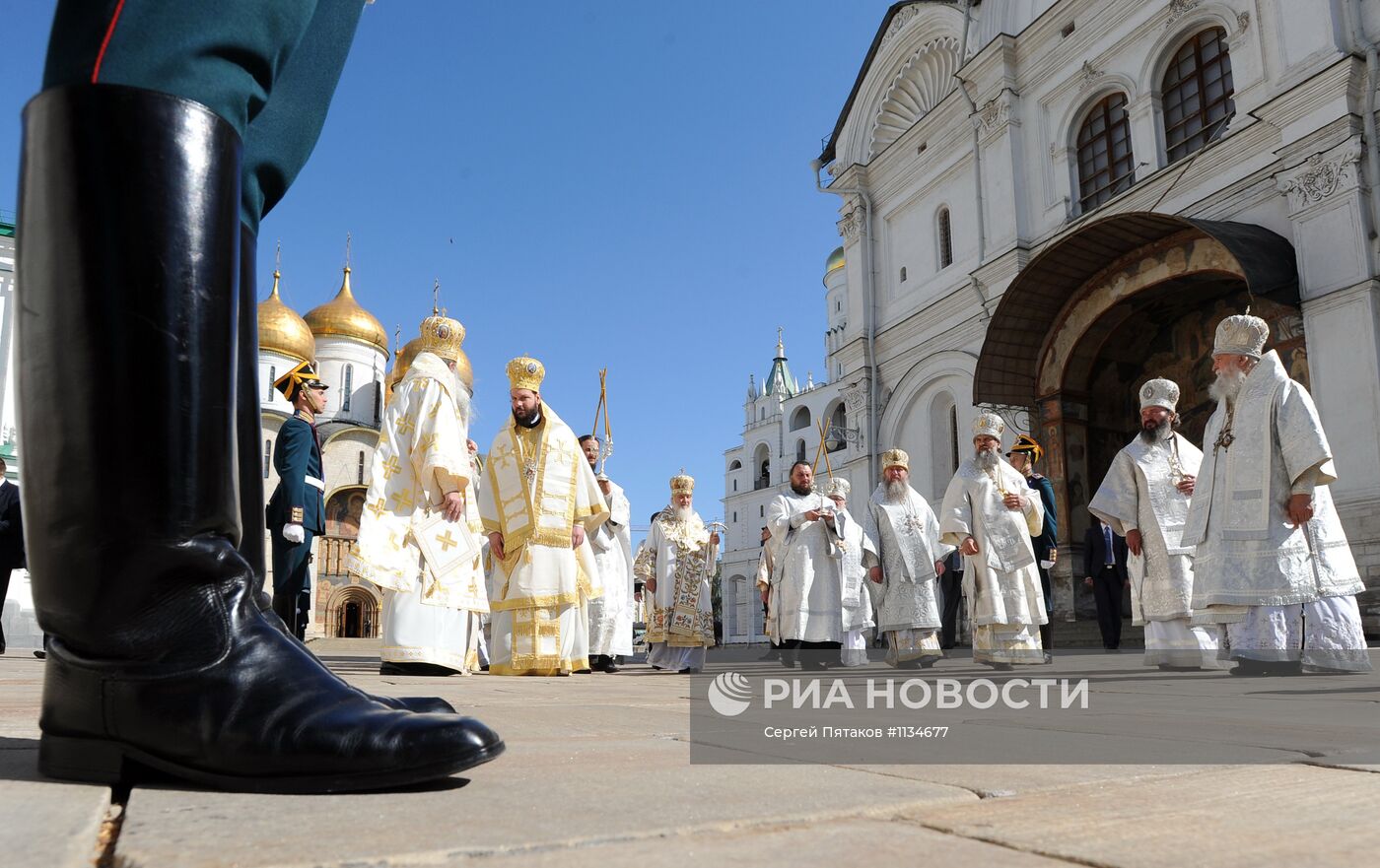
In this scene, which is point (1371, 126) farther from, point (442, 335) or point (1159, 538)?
point (442, 335)

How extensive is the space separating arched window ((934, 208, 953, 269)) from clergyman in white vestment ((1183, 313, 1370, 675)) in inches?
516

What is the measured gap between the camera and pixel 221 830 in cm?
82

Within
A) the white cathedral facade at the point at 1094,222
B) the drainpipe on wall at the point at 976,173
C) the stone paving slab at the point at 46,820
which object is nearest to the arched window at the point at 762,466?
the white cathedral facade at the point at 1094,222

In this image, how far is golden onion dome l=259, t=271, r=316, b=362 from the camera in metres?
34.7

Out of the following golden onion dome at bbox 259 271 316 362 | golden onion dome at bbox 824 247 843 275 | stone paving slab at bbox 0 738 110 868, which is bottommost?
stone paving slab at bbox 0 738 110 868

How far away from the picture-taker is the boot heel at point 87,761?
3.57ft

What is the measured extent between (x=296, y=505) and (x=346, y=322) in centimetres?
3490

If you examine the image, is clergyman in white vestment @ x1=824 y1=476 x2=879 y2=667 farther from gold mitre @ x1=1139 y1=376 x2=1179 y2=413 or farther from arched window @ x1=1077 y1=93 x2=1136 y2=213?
arched window @ x1=1077 y1=93 x2=1136 y2=213

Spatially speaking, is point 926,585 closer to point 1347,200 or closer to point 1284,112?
point 1347,200

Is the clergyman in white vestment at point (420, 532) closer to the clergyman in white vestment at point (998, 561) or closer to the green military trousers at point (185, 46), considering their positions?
the clergyman in white vestment at point (998, 561)

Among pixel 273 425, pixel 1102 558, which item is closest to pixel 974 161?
pixel 1102 558

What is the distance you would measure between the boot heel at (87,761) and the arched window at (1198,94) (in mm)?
15208

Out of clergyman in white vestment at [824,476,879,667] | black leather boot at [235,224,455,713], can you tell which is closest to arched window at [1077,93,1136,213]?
clergyman in white vestment at [824,476,879,667]

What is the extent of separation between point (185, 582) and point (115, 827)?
0.97 feet
